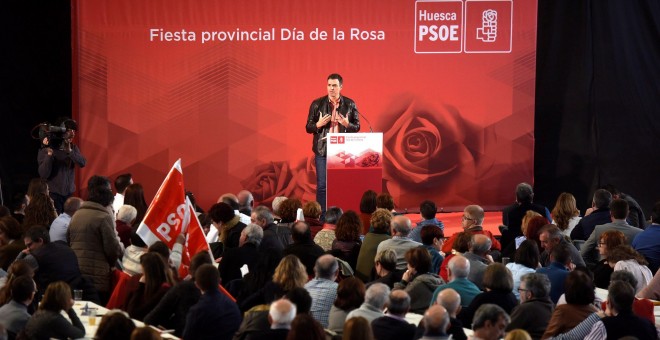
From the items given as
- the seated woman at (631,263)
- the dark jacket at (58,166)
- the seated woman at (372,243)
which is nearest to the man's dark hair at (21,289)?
the seated woman at (372,243)

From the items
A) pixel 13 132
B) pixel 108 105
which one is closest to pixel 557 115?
pixel 108 105

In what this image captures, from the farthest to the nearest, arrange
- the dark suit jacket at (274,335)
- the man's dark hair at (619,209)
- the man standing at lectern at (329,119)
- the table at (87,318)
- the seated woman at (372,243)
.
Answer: the man standing at lectern at (329,119) → the man's dark hair at (619,209) → the seated woman at (372,243) → the table at (87,318) → the dark suit jacket at (274,335)

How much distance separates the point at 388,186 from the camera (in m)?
15.1

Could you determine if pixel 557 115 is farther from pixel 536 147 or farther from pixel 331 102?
pixel 331 102

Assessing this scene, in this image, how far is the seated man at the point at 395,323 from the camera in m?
7.22

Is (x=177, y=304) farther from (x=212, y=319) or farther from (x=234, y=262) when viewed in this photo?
(x=234, y=262)

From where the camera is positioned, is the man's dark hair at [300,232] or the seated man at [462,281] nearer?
the seated man at [462,281]

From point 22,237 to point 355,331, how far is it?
160 inches

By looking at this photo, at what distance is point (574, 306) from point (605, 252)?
2078 mm

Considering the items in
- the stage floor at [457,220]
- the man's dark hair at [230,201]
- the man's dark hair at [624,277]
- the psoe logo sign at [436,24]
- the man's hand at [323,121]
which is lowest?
the stage floor at [457,220]

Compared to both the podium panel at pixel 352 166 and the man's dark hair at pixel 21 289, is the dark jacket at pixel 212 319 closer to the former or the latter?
the man's dark hair at pixel 21 289

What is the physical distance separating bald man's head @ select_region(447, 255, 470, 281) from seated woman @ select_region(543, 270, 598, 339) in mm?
871

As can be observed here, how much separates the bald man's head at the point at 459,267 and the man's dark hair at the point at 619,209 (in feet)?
8.48

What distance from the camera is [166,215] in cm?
917
